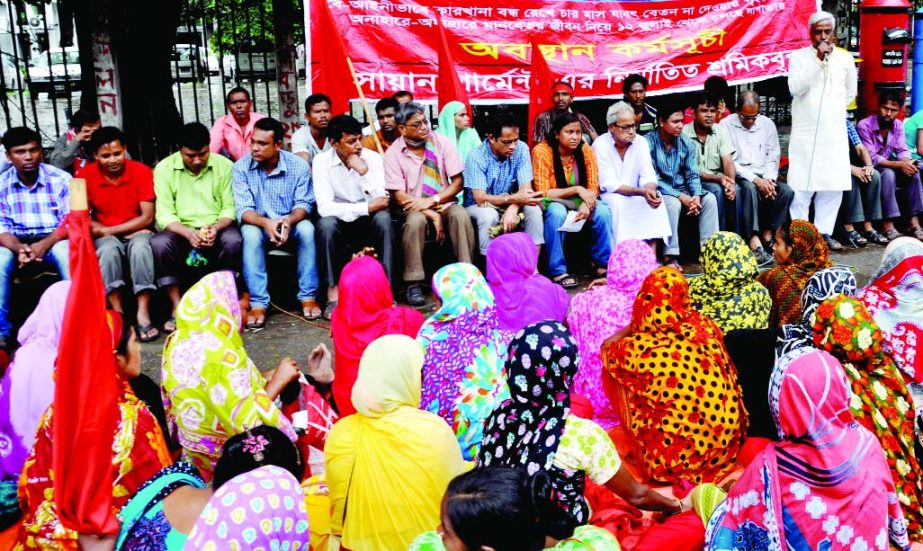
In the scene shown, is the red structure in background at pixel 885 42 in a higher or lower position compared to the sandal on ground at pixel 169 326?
higher

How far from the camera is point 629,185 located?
8062mm

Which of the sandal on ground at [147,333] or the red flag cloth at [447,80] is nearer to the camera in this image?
the sandal on ground at [147,333]

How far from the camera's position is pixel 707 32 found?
378 inches

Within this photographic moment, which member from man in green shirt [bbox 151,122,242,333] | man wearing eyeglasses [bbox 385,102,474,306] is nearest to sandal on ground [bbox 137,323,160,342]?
man in green shirt [bbox 151,122,242,333]

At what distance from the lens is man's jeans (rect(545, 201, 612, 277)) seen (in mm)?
7676

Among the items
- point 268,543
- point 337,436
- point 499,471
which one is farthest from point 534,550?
point 337,436

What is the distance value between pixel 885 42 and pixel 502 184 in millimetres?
4346

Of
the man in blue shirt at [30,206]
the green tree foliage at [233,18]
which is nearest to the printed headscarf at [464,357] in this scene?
the man in blue shirt at [30,206]

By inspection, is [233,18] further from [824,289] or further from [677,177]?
[824,289]

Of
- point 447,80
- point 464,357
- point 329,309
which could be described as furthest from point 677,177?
point 464,357

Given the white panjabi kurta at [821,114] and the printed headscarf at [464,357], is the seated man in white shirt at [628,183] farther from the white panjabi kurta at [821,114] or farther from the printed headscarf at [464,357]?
the printed headscarf at [464,357]

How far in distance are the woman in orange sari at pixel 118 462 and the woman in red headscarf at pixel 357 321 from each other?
4.18 ft

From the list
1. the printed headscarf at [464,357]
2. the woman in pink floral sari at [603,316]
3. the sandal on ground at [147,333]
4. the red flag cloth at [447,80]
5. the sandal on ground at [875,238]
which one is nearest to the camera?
the printed headscarf at [464,357]

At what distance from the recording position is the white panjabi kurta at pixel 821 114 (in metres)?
8.45
